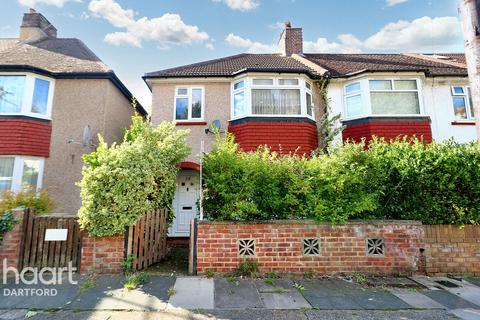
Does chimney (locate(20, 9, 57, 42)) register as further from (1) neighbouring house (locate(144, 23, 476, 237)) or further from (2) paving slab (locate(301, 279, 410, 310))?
(2) paving slab (locate(301, 279, 410, 310))

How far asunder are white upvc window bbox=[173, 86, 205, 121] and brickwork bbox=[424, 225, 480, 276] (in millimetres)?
7939

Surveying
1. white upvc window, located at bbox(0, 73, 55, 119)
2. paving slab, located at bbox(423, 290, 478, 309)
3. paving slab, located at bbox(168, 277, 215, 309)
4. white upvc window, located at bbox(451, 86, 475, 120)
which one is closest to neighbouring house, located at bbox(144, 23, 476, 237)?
white upvc window, located at bbox(451, 86, 475, 120)

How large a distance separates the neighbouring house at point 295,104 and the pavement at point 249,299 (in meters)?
4.78

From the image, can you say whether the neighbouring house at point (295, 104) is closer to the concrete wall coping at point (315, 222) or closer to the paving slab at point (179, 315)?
the concrete wall coping at point (315, 222)

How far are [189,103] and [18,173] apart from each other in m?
6.31

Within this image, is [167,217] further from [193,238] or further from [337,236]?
[337,236]

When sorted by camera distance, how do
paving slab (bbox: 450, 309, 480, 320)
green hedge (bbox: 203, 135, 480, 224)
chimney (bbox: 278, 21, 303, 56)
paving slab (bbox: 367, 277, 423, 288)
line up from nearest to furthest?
paving slab (bbox: 450, 309, 480, 320) → paving slab (bbox: 367, 277, 423, 288) → green hedge (bbox: 203, 135, 480, 224) → chimney (bbox: 278, 21, 303, 56)

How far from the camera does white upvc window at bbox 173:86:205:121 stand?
32.6 ft

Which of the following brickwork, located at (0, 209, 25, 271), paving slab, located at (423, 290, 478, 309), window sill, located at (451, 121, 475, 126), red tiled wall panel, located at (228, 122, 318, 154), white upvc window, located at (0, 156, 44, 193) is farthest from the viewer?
window sill, located at (451, 121, 475, 126)

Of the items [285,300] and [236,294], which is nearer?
[285,300]

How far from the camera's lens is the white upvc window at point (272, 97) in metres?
9.51

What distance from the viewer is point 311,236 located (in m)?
5.35

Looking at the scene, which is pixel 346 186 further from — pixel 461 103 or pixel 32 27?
pixel 32 27

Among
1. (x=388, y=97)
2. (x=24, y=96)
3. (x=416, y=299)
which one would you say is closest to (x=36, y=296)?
(x=416, y=299)
